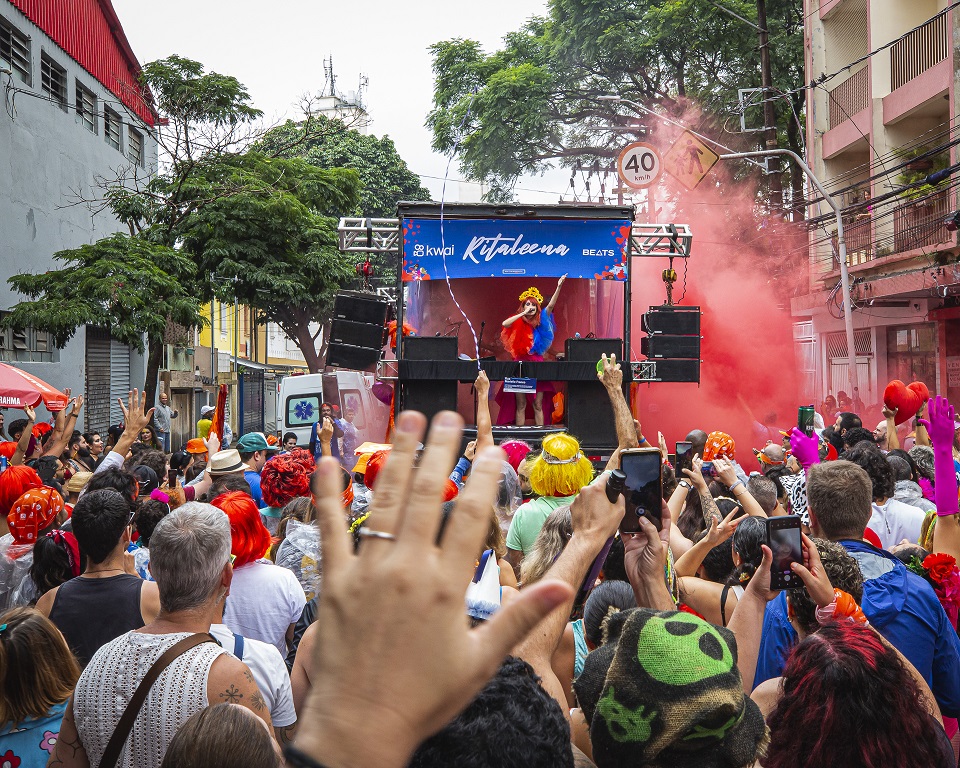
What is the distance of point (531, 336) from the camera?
12.4 metres

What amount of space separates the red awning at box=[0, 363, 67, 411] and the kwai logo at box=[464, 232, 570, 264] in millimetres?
5346

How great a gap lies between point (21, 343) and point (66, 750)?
16066 millimetres

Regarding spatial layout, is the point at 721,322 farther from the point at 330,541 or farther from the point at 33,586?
the point at 330,541

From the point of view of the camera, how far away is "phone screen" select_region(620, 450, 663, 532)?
2.86m

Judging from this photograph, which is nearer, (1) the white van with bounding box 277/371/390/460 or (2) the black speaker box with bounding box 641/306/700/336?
(2) the black speaker box with bounding box 641/306/700/336

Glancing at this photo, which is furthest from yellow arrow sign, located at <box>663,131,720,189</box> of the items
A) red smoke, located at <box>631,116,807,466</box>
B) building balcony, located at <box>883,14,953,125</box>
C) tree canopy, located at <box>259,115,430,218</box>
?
tree canopy, located at <box>259,115,430,218</box>

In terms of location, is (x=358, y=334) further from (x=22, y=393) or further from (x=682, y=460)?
(x=682, y=460)

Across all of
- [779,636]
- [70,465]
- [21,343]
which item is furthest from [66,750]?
[21,343]

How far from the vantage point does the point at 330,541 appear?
130 cm

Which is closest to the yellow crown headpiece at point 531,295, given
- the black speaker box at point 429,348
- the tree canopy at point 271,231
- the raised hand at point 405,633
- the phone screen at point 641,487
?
the black speaker box at point 429,348

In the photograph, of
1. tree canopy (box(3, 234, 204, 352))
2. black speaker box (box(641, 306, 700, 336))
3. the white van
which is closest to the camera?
black speaker box (box(641, 306, 700, 336))

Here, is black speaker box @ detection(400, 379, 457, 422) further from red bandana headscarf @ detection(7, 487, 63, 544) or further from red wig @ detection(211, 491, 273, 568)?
red wig @ detection(211, 491, 273, 568)

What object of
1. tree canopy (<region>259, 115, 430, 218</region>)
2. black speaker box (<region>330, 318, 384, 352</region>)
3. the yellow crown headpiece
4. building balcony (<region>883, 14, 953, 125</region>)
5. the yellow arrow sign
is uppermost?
tree canopy (<region>259, 115, 430, 218</region>)

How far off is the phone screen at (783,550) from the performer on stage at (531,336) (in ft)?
30.1
